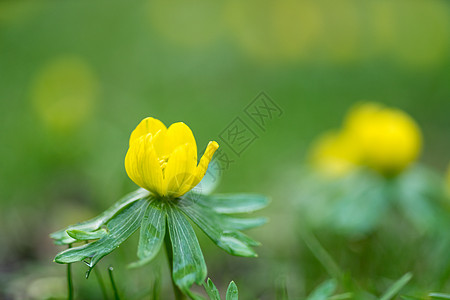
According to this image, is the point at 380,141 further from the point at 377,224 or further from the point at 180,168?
the point at 180,168

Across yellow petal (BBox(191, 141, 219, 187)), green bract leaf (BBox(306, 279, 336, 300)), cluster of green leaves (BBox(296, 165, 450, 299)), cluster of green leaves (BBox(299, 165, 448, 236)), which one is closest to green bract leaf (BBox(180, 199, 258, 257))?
yellow petal (BBox(191, 141, 219, 187))

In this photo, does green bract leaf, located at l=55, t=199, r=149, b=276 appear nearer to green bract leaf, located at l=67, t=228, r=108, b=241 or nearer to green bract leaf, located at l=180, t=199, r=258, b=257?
green bract leaf, located at l=67, t=228, r=108, b=241

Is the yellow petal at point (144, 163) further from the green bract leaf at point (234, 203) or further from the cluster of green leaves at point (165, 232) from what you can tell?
the green bract leaf at point (234, 203)

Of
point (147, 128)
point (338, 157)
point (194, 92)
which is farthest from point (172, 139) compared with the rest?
point (194, 92)

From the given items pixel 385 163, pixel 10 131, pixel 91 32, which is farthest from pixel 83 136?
pixel 91 32

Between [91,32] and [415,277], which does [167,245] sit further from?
[91,32]

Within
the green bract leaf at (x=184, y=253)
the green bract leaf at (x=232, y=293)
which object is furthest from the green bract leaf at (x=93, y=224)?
the green bract leaf at (x=232, y=293)
